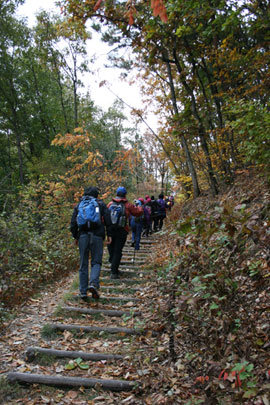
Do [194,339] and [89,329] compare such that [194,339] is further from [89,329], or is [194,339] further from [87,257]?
[87,257]

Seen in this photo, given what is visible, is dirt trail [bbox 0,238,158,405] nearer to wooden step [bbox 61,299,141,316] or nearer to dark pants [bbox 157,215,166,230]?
wooden step [bbox 61,299,141,316]

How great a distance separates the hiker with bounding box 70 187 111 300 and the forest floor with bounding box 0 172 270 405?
78 centimetres

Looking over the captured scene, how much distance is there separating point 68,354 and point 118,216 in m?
3.57

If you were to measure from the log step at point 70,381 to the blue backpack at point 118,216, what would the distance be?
387 cm

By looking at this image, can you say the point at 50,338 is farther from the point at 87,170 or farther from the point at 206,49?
the point at 206,49

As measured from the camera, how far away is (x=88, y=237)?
5.54 metres

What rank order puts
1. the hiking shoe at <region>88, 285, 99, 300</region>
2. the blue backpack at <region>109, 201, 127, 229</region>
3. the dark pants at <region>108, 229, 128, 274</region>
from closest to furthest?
the hiking shoe at <region>88, 285, 99, 300</region>
the blue backpack at <region>109, 201, 127, 229</region>
the dark pants at <region>108, 229, 128, 274</region>

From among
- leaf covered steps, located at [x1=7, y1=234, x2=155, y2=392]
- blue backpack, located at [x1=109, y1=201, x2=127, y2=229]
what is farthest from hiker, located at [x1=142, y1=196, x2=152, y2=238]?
blue backpack, located at [x1=109, y1=201, x2=127, y2=229]

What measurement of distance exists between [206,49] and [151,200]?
7.00 meters

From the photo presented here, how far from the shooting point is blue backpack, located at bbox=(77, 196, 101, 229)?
5434 mm

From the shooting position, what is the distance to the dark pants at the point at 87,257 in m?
5.45

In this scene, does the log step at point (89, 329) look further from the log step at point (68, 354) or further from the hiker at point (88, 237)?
the hiker at point (88, 237)

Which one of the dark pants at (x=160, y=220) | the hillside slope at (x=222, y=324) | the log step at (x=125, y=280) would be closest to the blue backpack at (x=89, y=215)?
the log step at (x=125, y=280)

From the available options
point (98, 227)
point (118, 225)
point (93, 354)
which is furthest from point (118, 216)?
point (93, 354)
